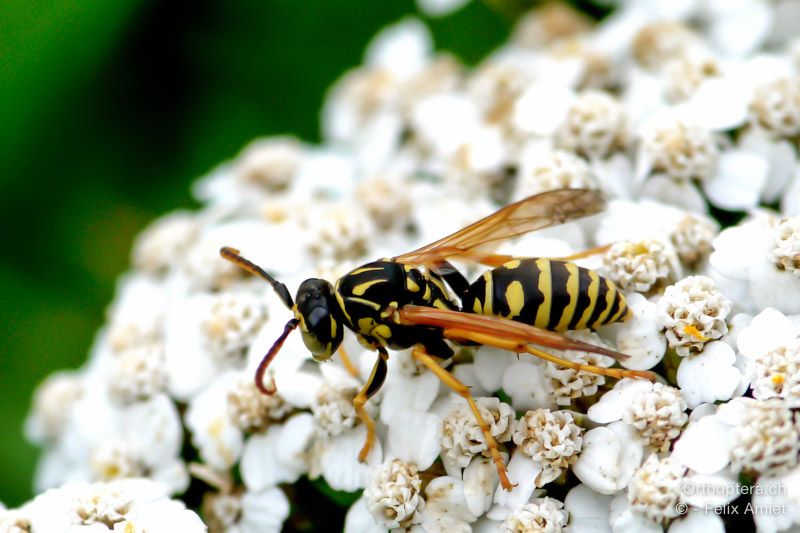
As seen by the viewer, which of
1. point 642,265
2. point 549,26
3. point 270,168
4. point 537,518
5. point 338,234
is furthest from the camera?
point 549,26

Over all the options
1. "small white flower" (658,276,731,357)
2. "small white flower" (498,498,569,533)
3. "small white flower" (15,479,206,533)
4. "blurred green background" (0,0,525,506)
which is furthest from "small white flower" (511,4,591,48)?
"small white flower" (15,479,206,533)

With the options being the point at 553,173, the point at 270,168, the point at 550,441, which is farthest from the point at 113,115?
the point at 550,441

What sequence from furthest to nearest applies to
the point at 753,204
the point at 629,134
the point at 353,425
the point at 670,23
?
the point at 670,23
the point at 629,134
the point at 753,204
the point at 353,425

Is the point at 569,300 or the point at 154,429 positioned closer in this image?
the point at 569,300

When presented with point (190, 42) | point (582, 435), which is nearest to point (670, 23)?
point (582, 435)

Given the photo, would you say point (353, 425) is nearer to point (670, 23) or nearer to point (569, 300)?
point (569, 300)

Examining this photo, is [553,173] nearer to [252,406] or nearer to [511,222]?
[511,222]
